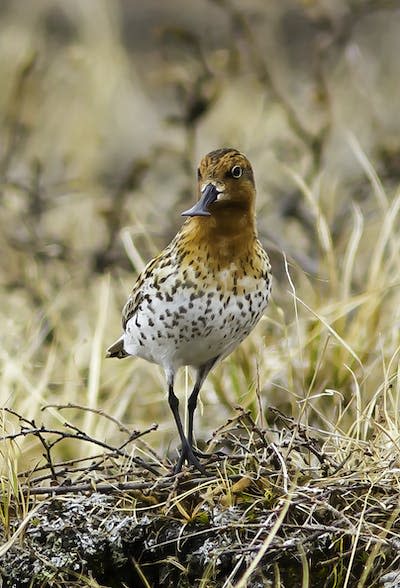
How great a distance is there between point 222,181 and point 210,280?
0.29 meters

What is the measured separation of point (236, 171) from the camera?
3467mm

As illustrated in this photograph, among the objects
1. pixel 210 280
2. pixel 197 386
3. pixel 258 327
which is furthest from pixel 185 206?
pixel 210 280

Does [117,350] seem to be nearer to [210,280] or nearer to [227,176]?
[210,280]

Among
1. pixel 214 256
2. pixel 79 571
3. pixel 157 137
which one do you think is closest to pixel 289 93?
pixel 157 137

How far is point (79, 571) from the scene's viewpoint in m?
3.28

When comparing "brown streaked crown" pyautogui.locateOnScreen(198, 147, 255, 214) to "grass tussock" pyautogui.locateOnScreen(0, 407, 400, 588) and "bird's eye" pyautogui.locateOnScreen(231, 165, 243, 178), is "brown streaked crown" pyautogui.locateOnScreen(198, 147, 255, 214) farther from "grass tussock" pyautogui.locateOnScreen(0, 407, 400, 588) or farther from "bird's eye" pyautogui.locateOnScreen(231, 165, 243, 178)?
"grass tussock" pyautogui.locateOnScreen(0, 407, 400, 588)

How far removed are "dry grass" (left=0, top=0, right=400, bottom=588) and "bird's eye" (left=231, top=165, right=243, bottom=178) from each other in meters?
0.67

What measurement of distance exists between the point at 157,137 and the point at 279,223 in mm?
2592

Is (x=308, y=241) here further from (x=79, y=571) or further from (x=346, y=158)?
(x=79, y=571)

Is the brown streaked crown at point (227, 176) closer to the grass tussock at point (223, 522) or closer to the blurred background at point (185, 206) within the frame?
the blurred background at point (185, 206)

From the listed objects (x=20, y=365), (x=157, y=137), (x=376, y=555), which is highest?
(x=157, y=137)

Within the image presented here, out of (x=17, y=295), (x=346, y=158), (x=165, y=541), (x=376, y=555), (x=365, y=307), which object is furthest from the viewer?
(x=346, y=158)

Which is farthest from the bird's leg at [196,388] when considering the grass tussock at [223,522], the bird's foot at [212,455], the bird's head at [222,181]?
the bird's head at [222,181]

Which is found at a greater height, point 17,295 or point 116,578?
point 17,295
